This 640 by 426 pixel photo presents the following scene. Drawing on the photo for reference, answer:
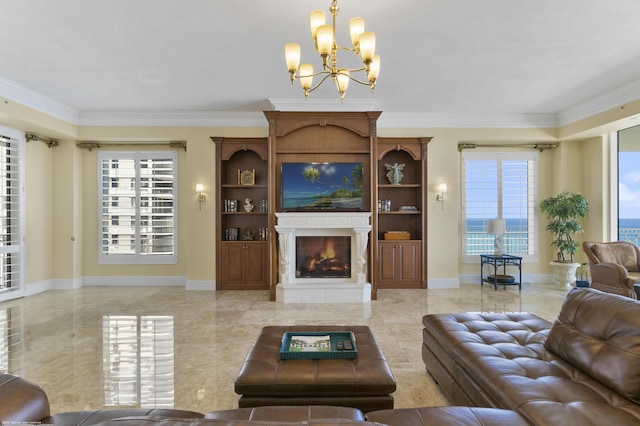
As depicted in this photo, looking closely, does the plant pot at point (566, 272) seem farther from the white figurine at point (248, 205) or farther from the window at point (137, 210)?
the window at point (137, 210)

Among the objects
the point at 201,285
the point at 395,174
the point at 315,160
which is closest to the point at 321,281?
the point at 315,160

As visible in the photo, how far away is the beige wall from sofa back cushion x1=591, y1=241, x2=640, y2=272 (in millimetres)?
1130

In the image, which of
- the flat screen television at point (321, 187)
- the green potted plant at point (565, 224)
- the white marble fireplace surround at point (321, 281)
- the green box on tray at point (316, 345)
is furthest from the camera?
the green potted plant at point (565, 224)

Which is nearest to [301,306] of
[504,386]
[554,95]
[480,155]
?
[504,386]

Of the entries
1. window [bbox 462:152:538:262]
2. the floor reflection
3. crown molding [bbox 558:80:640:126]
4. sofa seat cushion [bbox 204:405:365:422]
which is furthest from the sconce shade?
sofa seat cushion [bbox 204:405:365:422]

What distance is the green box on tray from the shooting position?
2.20m

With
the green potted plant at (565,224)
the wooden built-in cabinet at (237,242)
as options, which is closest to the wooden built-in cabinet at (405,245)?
the wooden built-in cabinet at (237,242)

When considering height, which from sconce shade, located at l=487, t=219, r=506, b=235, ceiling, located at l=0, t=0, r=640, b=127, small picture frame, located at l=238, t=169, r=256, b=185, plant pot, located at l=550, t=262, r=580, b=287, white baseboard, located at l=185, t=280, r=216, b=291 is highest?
ceiling, located at l=0, t=0, r=640, b=127

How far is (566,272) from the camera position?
6156 mm

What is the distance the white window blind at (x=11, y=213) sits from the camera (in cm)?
559

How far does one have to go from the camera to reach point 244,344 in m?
3.64

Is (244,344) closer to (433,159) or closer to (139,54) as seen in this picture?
(139,54)

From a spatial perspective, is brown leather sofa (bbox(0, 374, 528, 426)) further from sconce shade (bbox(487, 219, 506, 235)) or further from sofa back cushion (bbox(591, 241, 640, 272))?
sconce shade (bbox(487, 219, 506, 235))

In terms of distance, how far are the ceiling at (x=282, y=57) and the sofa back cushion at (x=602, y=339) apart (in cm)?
263
